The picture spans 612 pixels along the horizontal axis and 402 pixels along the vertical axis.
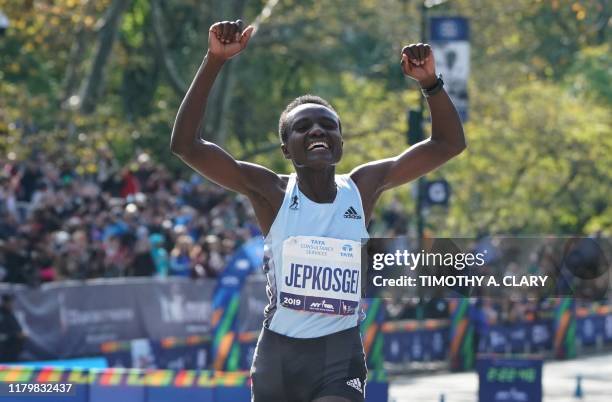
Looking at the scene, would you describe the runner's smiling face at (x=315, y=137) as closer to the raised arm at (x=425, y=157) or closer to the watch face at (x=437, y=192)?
the raised arm at (x=425, y=157)

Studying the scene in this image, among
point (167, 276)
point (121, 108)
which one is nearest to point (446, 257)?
point (167, 276)

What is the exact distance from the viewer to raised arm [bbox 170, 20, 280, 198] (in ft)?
18.7

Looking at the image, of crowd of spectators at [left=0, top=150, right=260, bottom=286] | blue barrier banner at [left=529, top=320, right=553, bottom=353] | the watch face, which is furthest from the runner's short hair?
blue barrier banner at [left=529, top=320, right=553, bottom=353]

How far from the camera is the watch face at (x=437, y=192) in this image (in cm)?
2250

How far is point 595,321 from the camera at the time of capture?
2592 cm

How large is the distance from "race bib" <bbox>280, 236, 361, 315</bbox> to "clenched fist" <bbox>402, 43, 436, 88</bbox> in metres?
0.76

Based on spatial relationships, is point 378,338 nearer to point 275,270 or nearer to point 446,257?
point 446,257


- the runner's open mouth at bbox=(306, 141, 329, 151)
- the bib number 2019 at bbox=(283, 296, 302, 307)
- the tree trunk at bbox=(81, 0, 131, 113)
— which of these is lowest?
the bib number 2019 at bbox=(283, 296, 302, 307)

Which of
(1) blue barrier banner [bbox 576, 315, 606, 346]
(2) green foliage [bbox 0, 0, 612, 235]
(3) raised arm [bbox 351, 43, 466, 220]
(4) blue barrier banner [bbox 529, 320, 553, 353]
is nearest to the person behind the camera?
(3) raised arm [bbox 351, 43, 466, 220]

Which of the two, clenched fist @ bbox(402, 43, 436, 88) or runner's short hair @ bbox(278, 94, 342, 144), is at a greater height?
clenched fist @ bbox(402, 43, 436, 88)

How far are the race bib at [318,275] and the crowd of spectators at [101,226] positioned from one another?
32.1ft

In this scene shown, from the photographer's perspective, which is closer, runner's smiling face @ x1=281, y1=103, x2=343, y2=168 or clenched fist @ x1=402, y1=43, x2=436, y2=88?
runner's smiling face @ x1=281, y1=103, x2=343, y2=168

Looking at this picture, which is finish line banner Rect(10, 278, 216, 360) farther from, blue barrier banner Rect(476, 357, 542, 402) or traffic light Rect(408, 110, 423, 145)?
blue barrier banner Rect(476, 357, 542, 402)

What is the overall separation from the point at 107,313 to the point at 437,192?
7.49 m
